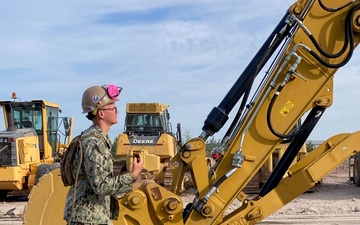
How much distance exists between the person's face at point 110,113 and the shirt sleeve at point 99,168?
0.23 meters

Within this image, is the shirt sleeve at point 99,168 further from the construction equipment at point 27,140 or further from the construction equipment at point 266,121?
the construction equipment at point 27,140

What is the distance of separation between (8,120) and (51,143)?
54.0 inches

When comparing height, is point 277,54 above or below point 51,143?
above

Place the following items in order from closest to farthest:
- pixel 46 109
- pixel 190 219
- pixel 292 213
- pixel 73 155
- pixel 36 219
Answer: pixel 73 155 → pixel 190 219 → pixel 36 219 → pixel 292 213 → pixel 46 109

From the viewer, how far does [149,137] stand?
18.4m

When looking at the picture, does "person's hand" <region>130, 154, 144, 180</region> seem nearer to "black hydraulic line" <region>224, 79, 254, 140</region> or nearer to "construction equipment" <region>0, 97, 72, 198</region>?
"black hydraulic line" <region>224, 79, 254, 140</region>

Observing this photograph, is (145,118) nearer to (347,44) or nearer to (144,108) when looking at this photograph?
(144,108)

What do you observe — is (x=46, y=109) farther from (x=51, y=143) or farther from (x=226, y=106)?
(x=226, y=106)

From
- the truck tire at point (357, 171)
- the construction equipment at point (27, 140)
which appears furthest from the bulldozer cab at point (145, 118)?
the truck tire at point (357, 171)

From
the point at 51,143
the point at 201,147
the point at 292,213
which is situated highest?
the point at 201,147

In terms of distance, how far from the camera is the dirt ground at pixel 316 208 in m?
11.7

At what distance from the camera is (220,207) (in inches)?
232

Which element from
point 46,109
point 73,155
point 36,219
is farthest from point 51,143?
point 73,155

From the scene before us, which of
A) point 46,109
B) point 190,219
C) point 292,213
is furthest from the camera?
point 46,109
